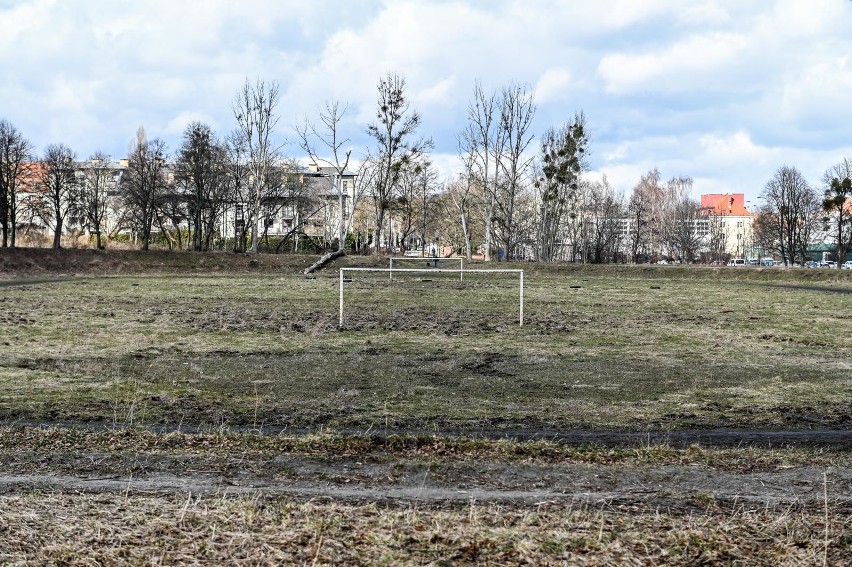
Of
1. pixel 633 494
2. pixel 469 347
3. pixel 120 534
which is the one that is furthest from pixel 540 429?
pixel 469 347

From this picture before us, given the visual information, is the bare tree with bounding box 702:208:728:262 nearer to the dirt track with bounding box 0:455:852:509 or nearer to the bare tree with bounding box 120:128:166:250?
the bare tree with bounding box 120:128:166:250

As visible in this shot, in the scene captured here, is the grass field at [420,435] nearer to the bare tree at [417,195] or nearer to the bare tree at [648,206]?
the bare tree at [417,195]

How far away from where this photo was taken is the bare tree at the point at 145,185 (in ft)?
259

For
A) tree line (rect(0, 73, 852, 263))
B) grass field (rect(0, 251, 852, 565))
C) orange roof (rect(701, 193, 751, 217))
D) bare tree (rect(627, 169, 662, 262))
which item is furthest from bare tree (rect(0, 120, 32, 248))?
orange roof (rect(701, 193, 751, 217))

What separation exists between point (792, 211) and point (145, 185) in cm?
6606

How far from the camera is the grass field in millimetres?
4855

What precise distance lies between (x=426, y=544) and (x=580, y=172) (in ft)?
249

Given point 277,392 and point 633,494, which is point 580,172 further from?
point 633,494

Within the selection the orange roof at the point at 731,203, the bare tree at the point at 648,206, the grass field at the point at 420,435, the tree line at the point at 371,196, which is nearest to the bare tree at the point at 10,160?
the tree line at the point at 371,196

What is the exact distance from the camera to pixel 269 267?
62.3 m

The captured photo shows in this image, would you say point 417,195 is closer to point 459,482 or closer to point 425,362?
point 425,362

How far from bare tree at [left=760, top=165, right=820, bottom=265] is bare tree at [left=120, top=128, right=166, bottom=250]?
6244cm

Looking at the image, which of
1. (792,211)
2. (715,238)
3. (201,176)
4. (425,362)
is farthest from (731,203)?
(425,362)

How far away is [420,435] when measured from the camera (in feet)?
31.5
